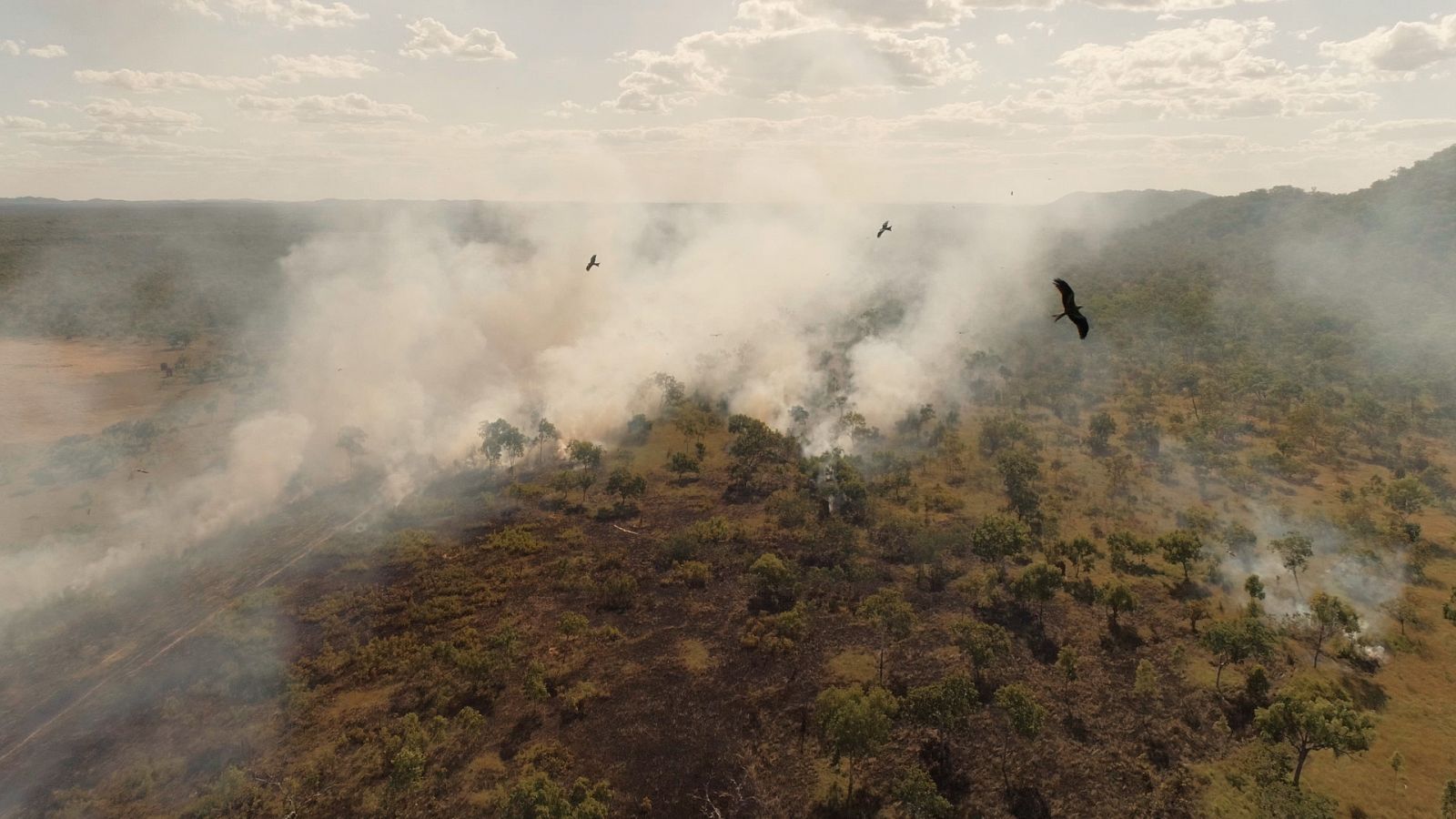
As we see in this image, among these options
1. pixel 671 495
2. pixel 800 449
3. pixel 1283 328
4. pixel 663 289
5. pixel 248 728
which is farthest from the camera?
pixel 663 289

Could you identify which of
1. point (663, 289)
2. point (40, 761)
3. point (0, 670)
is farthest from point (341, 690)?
point (663, 289)

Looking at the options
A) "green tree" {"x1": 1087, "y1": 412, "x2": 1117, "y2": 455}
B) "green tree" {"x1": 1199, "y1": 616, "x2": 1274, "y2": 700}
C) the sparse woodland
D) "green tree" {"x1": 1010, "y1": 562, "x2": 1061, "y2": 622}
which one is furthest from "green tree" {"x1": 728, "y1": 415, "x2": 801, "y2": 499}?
"green tree" {"x1": 1199, "y1": 616, "x2": 1274, "y2": 700}

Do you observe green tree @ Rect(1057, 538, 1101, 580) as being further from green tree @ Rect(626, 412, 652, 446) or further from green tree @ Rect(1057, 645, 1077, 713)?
green tree @ Rect(626, 412, 652, 446)

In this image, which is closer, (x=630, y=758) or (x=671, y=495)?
(x=630, y=758)

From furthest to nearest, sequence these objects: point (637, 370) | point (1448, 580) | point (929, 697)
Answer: point (637, 370), point (1448, 580), point (929, 697)

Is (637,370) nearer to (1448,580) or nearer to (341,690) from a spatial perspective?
(341,690)

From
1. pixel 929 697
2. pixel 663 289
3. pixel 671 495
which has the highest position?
pixel 663 289

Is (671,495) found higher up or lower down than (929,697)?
lower down
